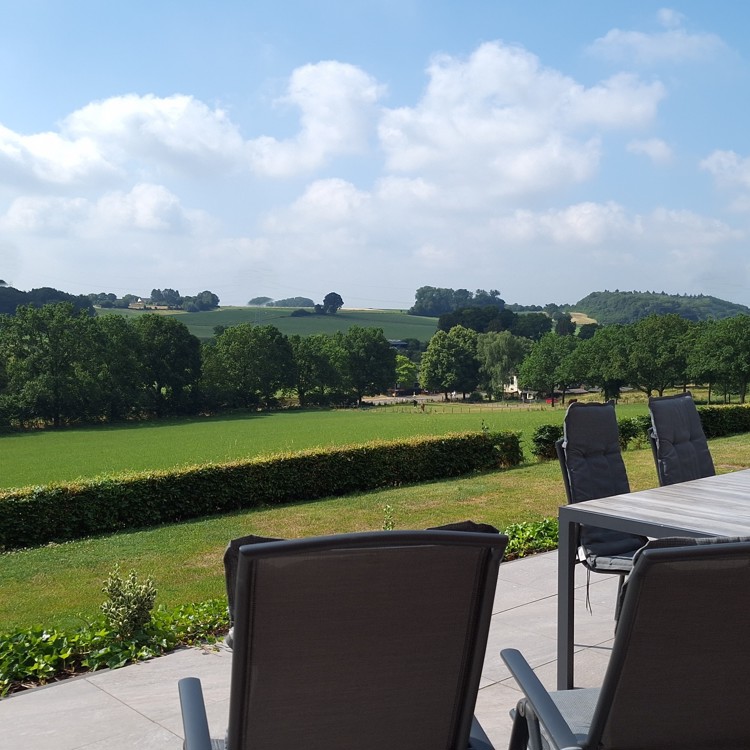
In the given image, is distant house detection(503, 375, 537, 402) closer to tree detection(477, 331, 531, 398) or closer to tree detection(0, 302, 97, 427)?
tree detection(477, 331, 531, 398)

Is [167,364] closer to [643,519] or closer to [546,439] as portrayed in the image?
[546,439]

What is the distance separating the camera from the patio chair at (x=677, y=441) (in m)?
4.56

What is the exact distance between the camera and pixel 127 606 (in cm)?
407

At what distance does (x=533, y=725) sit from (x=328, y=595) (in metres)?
0.74

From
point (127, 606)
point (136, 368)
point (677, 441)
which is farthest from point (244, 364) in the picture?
point (127, 606)

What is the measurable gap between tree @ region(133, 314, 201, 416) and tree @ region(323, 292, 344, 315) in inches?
2627

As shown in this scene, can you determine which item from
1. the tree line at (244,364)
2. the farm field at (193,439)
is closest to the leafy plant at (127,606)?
→ the farm field at (193,439)

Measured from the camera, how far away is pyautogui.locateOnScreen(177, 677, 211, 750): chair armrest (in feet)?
5.61

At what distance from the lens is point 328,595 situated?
1531 millimetres

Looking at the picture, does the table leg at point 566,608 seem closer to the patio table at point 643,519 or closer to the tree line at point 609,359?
the patio table at point 643,519

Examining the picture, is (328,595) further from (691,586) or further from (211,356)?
(211,356)

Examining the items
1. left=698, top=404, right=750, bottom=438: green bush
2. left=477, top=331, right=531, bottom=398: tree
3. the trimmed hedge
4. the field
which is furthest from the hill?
the trimmed hedge

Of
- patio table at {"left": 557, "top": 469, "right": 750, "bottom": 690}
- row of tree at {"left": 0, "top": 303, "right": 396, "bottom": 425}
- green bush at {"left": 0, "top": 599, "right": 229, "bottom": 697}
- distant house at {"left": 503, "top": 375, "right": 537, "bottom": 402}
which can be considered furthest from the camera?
distant house at {"left": 503, "top": 375, "right": 537, "bottom": 402}

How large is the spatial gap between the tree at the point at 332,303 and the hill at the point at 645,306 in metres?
44.0
